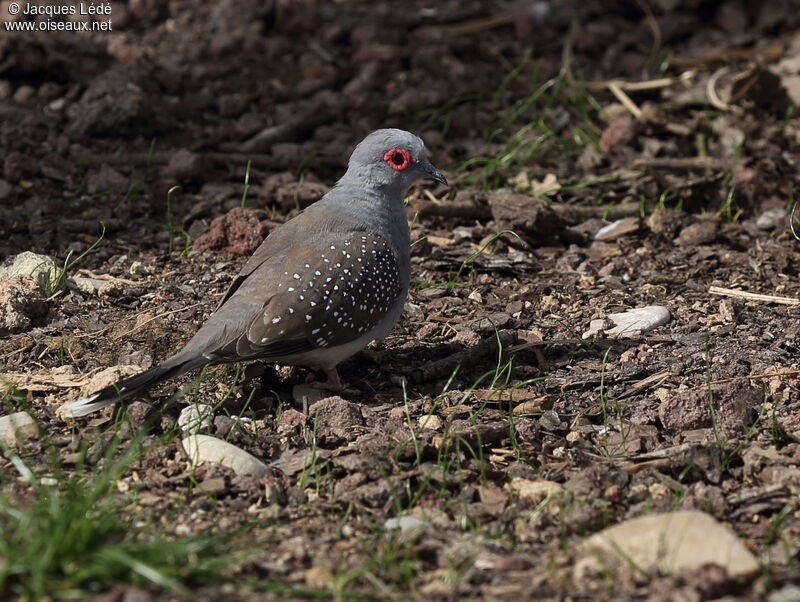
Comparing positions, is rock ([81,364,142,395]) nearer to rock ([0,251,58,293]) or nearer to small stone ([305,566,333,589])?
rock ([0,251,58,293])

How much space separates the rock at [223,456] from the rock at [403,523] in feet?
2.05

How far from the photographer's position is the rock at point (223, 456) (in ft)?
14.5

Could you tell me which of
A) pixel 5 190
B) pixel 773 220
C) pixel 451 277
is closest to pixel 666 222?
pixel 773 220

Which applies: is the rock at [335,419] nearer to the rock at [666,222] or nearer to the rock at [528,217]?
the rock at [528,217]

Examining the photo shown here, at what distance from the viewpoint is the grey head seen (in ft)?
18.6

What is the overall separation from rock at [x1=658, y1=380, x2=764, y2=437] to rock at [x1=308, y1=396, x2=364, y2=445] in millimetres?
1383

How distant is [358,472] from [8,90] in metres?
5.19

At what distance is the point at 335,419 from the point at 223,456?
0.63m

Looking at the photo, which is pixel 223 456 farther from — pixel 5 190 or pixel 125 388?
pixel 5 190

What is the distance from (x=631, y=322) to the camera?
5.87 m

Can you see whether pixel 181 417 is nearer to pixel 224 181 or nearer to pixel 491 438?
pixel 491 438

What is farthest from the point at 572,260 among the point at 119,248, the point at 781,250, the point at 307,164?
the point at 119,248

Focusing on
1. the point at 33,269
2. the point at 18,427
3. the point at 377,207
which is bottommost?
the point at 18,427

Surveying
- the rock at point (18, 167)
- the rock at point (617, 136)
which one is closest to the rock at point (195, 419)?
the rock at point (18, 167)
